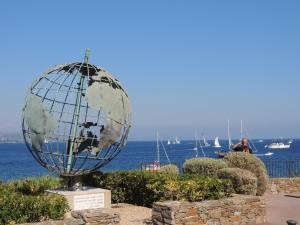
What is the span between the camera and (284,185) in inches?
766

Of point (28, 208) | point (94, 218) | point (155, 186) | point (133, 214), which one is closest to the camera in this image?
point (28, 208)

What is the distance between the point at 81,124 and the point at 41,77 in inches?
→ 63.2

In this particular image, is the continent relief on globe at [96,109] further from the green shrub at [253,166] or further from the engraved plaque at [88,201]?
the green shrub at [253,166]

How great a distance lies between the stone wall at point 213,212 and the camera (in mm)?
10664

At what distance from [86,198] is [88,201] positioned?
0.35 ft

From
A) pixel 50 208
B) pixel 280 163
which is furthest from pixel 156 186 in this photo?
pixel 280 163

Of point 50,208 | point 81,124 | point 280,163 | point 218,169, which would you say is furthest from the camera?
point 280,163

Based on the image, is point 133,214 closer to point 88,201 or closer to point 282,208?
point 88,201

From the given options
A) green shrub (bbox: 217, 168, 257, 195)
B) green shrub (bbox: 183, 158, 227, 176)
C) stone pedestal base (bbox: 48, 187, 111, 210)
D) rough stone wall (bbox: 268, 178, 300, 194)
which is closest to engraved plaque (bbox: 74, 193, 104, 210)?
stone pedestal base (bbox: 48, 187, 111, 210)

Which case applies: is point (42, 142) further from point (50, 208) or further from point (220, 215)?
point (220, 215)

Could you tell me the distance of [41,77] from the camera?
12203mm

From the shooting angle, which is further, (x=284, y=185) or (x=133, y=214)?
(x=284, y=185)

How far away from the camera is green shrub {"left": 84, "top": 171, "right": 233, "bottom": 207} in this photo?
1182cm

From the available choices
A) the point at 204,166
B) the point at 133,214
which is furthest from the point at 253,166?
the point at 133,214
